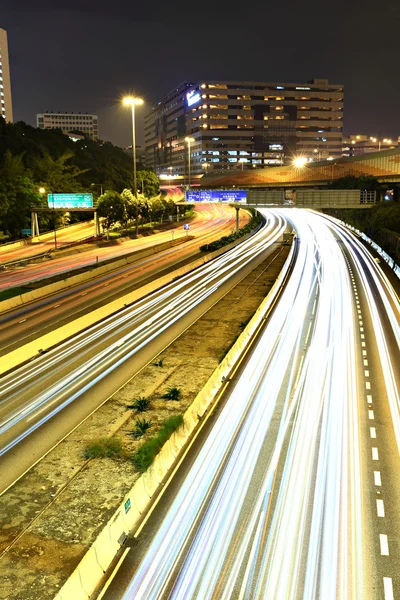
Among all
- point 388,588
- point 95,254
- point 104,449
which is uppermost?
point 95,254

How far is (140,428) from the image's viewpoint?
19.5m

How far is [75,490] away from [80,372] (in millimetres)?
10808

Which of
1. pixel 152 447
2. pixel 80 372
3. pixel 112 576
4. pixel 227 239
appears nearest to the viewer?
pixel 112 576

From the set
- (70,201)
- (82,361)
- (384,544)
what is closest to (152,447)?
(384,544)

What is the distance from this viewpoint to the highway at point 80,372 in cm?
1967

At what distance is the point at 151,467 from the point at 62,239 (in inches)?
2932

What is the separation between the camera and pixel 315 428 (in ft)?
65.0

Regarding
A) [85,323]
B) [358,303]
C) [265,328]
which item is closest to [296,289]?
[358,303]

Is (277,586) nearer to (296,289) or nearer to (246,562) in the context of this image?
(246,562)

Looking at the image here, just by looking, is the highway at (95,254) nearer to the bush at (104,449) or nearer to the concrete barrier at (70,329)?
the concrete barrier at (70,329)

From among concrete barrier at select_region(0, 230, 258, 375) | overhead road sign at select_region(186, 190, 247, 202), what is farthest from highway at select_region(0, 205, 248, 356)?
overhead road sign at select_region(186, 190, 247, 202)

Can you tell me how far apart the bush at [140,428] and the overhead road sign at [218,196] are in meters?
64.3

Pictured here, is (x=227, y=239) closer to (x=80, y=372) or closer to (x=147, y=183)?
(x=147, y=183)

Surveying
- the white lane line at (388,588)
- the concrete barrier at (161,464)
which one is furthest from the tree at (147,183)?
the white lane line at (388,588)
